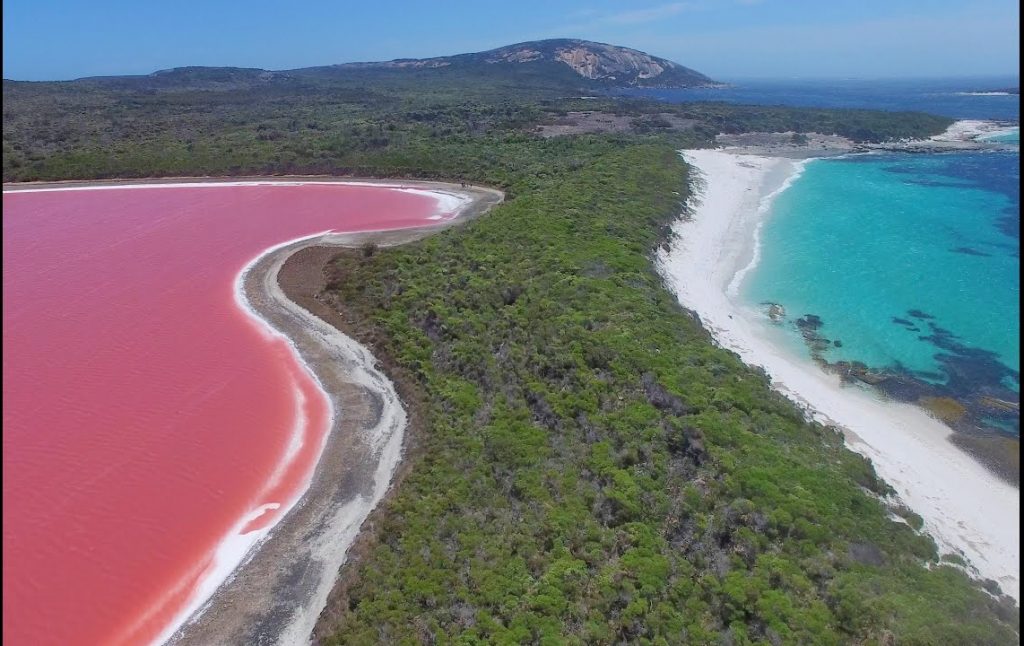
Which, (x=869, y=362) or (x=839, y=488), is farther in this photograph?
(x=869, y=362)

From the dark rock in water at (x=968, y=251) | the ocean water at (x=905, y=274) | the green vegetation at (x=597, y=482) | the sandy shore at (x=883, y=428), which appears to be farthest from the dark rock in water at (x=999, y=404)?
the dark rock in water at (x=968, y=251)

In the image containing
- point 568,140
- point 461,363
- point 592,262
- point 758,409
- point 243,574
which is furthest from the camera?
point 568,140

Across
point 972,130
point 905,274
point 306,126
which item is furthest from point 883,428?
point 972,130

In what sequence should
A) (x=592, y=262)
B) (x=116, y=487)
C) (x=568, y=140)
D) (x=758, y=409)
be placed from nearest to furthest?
1. (x=116, y=487)
2. (x=758, y=409)
3. (x=592, y=262)
4. (x=568, y=140)

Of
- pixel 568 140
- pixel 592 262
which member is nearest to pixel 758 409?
pixel 592 262

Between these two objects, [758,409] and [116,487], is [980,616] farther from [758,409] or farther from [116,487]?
[116,487]

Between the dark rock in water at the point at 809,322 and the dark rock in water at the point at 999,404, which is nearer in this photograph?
the dark rock in water at the point at 999,404

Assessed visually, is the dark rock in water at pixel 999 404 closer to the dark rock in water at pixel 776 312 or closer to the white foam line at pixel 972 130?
the dark rock in water at pixel 776 312
